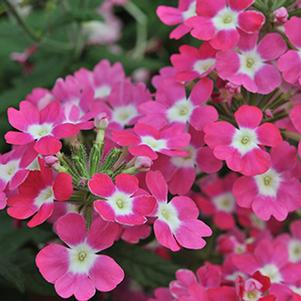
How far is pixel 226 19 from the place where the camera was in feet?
4.58

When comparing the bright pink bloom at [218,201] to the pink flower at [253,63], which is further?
the bright pink bloom at [218,201]

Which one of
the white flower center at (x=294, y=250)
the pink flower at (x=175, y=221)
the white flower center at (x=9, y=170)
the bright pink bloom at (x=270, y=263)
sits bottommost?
the white flower center at (x=294, y=250)

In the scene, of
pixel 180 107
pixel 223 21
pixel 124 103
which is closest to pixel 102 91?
pixel 124 103

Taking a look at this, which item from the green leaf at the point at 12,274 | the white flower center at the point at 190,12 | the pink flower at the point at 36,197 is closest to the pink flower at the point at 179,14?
the white flower center at the point at 190,12

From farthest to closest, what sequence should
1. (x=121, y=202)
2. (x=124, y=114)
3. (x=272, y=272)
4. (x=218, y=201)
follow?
(x=218, y=201)
(x=124, y=114)
(x=272, y=272)
(x=121, y=202)

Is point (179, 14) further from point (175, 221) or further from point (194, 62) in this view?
point (175, 221)

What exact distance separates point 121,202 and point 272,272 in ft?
1.26

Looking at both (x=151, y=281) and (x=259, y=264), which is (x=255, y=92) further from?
(x=151, y=281)

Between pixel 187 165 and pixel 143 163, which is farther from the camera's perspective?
pixel 187 165

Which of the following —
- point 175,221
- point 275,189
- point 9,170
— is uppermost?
point 9,170

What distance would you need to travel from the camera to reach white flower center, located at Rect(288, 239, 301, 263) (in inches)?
59.9

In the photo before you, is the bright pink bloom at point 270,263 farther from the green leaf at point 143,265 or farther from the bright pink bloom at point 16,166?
the bright pink bloom at point 16,166

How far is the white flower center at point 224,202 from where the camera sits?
64.4 inches

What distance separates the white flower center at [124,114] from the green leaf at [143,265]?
25 centimetres
